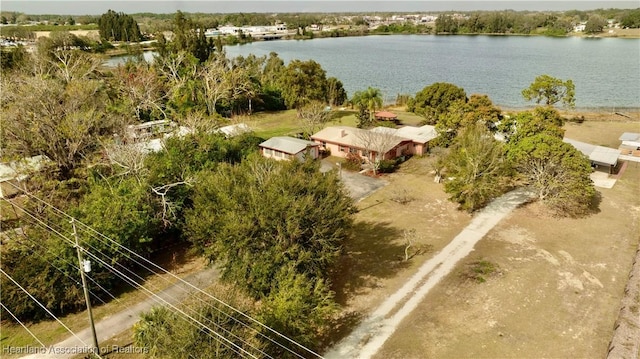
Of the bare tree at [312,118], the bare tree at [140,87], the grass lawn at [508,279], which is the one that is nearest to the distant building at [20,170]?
the bare tree at [140,87]

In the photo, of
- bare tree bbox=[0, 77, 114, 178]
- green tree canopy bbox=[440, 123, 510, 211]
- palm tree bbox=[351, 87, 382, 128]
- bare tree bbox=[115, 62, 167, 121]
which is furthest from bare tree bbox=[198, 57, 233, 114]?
green tree canopy bbox=[440, 123, 510, 211]

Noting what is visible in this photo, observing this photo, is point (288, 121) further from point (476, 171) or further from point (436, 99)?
point (476, 171)

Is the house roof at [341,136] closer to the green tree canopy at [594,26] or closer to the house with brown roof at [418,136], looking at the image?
the house with brown roof at [418,136]

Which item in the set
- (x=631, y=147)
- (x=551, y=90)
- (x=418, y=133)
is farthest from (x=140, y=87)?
(x=631, y=147)

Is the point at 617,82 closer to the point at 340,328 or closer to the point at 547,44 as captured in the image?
the point at 547,44

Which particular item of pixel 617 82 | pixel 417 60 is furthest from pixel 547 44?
pixel 617 82

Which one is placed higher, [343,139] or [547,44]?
[547,44]
